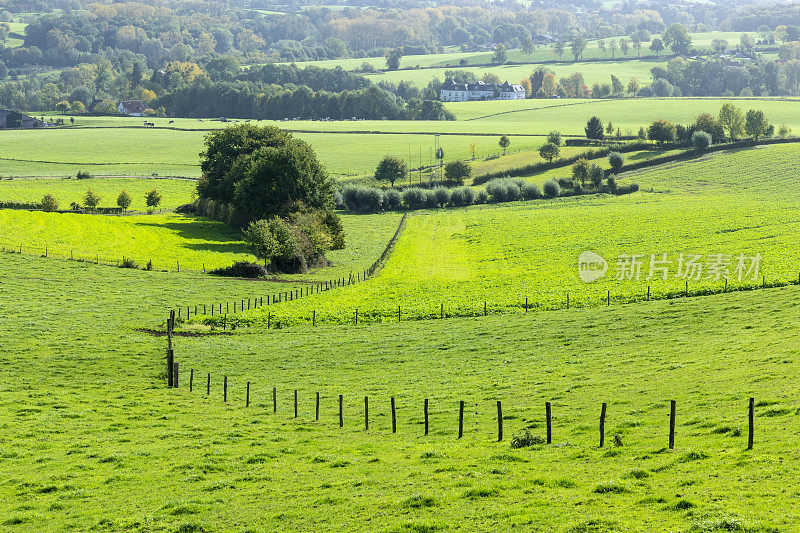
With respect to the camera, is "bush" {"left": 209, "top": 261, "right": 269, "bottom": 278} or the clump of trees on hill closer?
"bush" {"left": 209, "top": 261, "right": 269, "bottom": 278}

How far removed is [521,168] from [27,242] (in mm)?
97248

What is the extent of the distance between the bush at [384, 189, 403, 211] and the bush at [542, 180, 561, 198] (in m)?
24.9

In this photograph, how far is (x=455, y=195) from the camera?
145 m

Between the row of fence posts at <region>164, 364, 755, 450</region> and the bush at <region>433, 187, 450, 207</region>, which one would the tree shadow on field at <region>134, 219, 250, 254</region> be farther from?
the row of fence posts at <region>164, 364, 755, 450</region>

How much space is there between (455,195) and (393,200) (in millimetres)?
10771

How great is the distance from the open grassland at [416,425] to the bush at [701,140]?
116 metres

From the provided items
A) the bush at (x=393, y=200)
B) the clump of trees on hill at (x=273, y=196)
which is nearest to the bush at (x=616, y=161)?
the bush at (x=393, y=200)

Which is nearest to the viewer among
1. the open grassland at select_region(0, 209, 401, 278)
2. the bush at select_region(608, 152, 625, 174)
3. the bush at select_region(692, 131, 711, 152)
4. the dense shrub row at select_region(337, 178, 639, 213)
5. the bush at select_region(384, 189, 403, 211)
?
the open grassland at select_region(0, 209, 401, 278)

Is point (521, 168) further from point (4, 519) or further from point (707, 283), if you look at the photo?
point (4, 519)

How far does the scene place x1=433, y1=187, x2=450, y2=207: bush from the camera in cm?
14500

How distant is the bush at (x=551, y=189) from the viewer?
143875mm

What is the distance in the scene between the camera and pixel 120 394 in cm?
4231

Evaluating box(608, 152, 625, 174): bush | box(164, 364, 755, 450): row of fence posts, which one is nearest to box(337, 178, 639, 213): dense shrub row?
box(608, 152, 625, 174): bush

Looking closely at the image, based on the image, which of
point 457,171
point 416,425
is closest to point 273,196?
point 457,171
